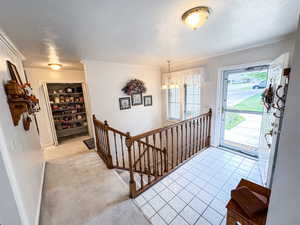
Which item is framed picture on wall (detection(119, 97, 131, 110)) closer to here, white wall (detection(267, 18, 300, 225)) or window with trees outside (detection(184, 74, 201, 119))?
window with trees outside (detection(184, 74, 201, 119))

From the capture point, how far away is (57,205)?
5.91 ft

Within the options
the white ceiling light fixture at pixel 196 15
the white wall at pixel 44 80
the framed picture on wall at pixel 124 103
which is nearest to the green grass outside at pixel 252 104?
the white ceiling light fixture at pixel 196 15

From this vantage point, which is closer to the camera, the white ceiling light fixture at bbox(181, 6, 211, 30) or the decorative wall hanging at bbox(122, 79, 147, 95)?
the white ceiling light fixture at bbox(181, 6, 211, 30)

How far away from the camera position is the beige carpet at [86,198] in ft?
5.18

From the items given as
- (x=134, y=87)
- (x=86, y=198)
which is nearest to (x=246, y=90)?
(x=134, y=87)

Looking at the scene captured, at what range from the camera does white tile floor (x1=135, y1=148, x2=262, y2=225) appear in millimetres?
1578

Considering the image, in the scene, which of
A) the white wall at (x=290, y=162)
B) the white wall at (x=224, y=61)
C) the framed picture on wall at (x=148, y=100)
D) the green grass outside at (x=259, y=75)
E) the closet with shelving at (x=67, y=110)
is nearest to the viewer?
the white wall at (x=290, y=162)

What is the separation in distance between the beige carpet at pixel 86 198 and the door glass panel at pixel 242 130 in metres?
2.76

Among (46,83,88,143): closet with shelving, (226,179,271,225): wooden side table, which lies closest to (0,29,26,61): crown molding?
(46,83,88,143): closet with shelving

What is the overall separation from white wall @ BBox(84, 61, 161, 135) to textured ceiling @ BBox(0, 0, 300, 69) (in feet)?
2.85

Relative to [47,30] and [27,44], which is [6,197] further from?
[27,44]

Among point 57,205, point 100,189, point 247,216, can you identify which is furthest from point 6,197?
point 247,216

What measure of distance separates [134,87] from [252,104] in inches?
117

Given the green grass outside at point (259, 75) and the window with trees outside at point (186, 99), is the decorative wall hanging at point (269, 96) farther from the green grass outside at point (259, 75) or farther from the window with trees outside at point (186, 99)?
the window with trees outside at point (186, 99)
